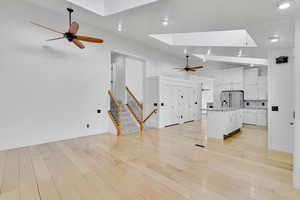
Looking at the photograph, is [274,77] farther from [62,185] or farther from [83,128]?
[83,128]

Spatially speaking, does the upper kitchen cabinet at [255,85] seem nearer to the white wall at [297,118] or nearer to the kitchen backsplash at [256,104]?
the kitchen backsplash at [256,104]

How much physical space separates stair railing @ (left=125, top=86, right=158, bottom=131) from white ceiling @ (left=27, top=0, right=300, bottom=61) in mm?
3046

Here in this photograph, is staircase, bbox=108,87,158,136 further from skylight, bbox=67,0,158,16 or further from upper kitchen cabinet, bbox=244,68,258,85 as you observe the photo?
upper kitchen cabinet, bbox=244,68,258,85

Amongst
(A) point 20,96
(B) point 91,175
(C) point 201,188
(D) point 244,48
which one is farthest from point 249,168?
(A) point 20,96

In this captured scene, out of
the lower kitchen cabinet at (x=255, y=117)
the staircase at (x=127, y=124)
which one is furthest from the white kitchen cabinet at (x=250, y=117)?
the staircase at (x=127, y=124)

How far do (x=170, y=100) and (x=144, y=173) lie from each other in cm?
491

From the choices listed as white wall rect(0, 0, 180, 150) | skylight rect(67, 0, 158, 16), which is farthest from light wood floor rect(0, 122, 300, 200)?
skylight rect(67, 0, 158, 16)

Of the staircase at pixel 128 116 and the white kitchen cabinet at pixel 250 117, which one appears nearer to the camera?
the staircase at pixel 128 116

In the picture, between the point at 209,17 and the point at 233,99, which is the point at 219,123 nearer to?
the point at 209,17

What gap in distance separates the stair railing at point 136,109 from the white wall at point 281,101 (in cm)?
382

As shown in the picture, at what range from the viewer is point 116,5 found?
3709 millimetres

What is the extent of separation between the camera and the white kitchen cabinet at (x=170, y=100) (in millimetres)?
6594

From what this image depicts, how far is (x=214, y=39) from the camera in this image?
5211 millimetres

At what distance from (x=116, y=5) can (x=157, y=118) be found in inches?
180
